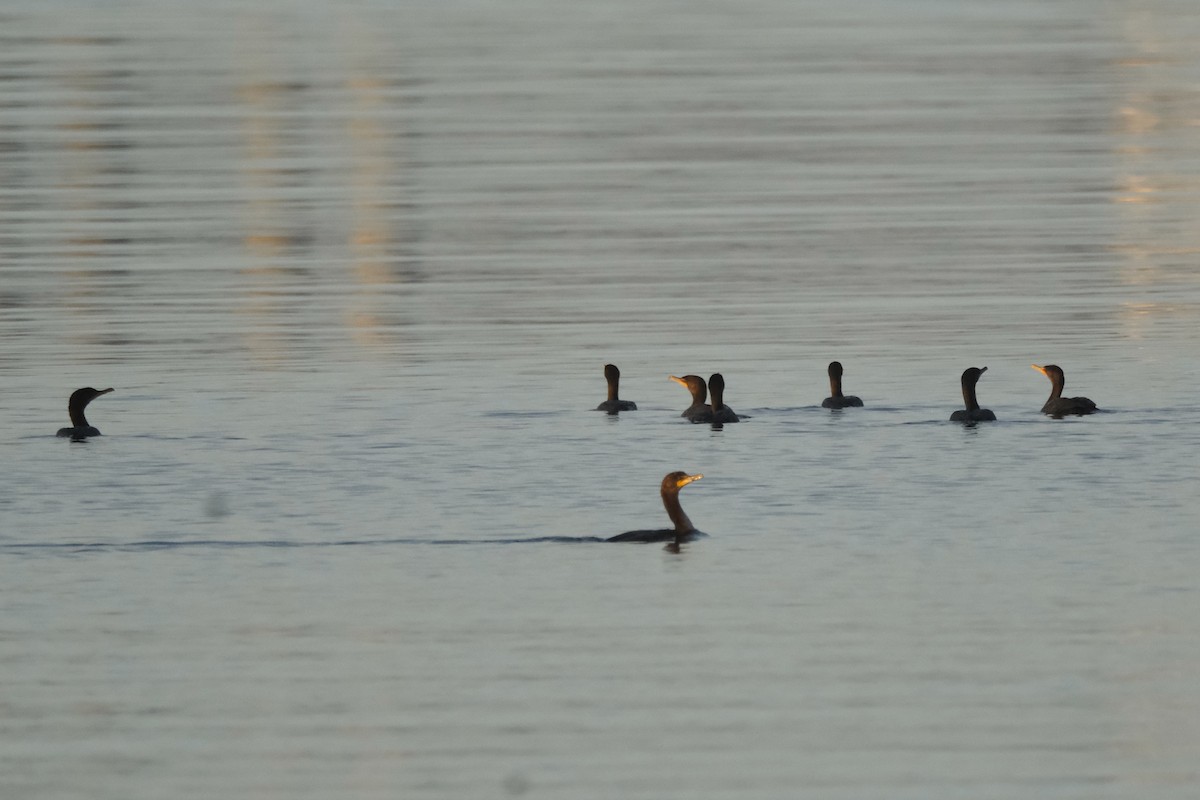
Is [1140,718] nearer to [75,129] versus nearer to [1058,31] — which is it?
[75,129]

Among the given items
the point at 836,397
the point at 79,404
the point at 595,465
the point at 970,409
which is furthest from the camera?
the point at 836,397

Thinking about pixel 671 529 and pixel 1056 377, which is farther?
pixel 1056 377

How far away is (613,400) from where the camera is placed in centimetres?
2200

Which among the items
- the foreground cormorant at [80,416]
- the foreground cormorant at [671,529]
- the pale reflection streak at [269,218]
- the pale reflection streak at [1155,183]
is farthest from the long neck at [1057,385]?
the foreground cormorant at [80,416]

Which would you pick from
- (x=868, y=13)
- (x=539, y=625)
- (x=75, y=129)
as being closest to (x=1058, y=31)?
(x=868, y=13)

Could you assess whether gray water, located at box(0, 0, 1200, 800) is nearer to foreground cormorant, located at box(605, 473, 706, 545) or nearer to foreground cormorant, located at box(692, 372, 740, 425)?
foreground cormorant, located at box(605, 473, 706, 545)

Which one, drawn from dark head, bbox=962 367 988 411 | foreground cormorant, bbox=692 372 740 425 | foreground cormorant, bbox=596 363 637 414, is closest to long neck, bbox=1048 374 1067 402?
dark head, bbox=962 367 988 411

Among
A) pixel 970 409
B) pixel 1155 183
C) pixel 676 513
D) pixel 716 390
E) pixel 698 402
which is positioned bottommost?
pixel 676 513

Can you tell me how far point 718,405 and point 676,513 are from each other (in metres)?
5.33

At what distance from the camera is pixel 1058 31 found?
85.2 metres

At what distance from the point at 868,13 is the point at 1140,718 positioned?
86.0 meters

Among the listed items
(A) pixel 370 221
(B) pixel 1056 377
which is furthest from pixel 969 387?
(A) pixel 370 221

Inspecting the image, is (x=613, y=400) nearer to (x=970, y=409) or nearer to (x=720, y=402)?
(x=720, y=402)

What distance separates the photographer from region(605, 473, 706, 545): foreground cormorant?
52.7 feet
